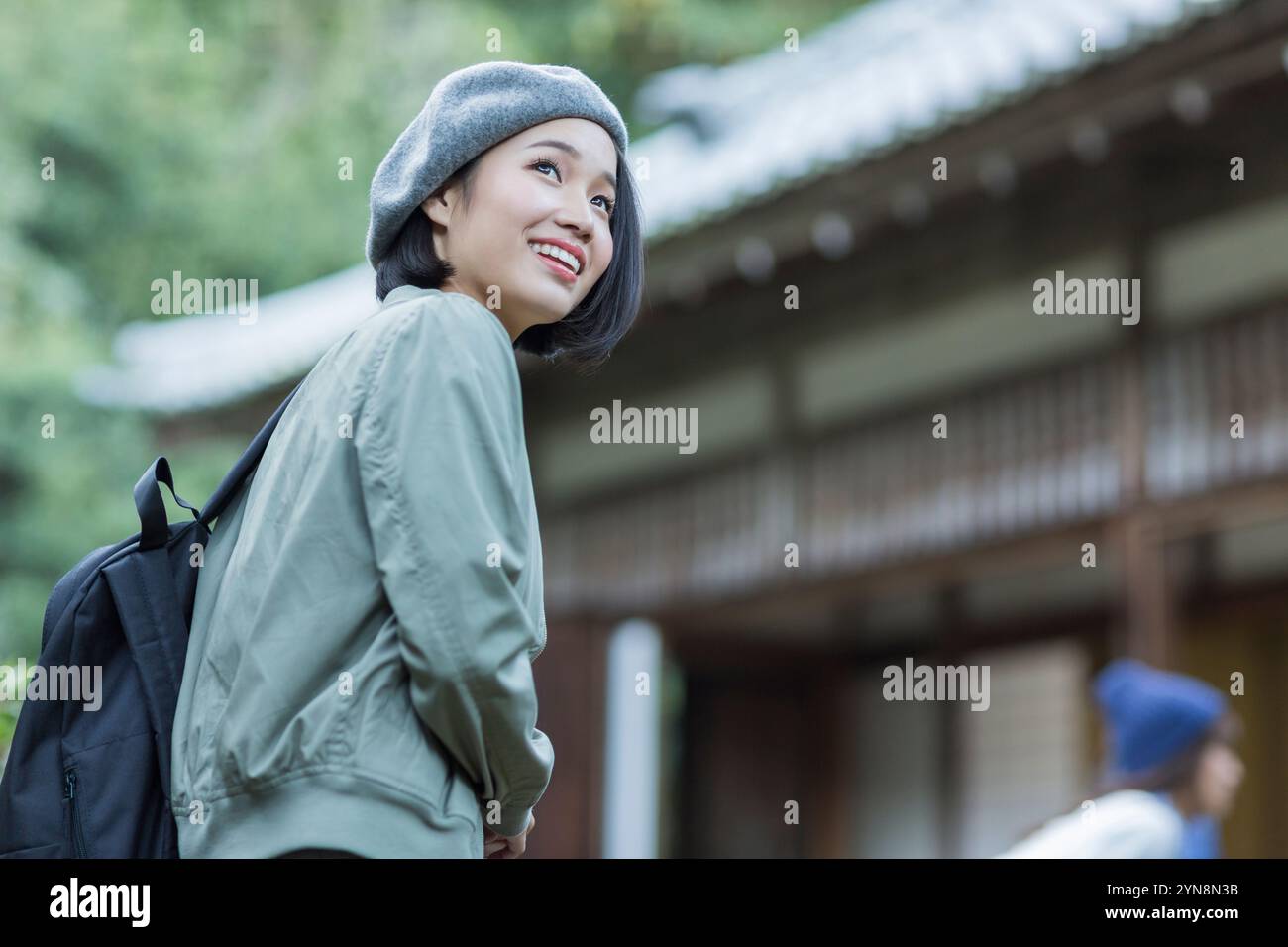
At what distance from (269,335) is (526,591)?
34.7ft

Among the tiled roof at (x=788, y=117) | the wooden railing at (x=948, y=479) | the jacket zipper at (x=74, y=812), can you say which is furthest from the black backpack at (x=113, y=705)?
the wooden railing at (x=948, y=479)

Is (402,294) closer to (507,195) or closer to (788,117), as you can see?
(507,195)

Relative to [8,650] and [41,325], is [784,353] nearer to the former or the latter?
[8,650]

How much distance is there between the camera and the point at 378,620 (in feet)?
6.41

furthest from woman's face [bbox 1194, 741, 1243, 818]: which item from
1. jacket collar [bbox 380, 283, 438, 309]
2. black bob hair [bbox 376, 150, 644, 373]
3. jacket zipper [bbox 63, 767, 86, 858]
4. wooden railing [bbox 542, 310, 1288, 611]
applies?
jacket zipper [bbox 63, 767, 86, 858]

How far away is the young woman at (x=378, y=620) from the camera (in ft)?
6.18

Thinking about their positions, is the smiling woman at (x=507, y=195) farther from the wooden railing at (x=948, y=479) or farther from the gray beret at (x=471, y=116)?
the wooden railing at (x=948, y=479)

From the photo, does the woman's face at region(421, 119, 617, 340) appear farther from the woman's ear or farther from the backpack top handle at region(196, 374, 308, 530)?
the backpack top handle at region(196, 374, 308, 530)

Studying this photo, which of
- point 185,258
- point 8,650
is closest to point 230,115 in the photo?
point 185,258

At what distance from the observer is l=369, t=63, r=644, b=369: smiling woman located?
2307 mm

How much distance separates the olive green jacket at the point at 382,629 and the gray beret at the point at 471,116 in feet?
1.05

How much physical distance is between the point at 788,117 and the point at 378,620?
28.2 ft

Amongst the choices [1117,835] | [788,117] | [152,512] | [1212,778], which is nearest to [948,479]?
[788,117]

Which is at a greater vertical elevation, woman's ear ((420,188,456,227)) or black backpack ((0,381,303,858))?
woman's ear ((420,188,456,227))
